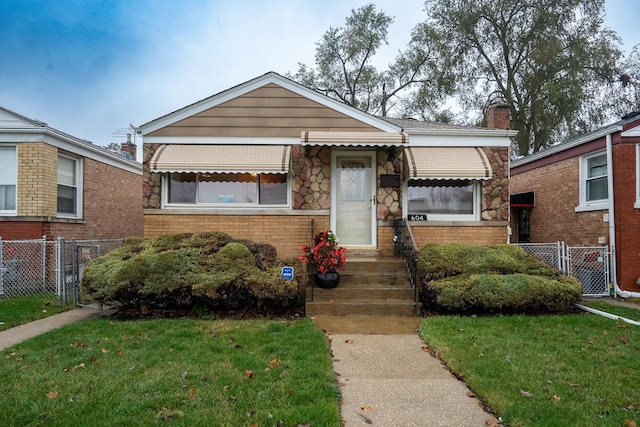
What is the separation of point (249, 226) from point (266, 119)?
2.42 meters

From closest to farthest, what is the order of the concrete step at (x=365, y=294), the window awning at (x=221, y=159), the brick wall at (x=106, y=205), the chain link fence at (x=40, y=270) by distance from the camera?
the concrete step at (x=365, y=294)
the chain link fence at (x=40, y=270)
the window awning at (x=221, y=159)
the brick wall at (x=106, y=205)

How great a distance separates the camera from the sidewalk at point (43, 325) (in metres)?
5.38

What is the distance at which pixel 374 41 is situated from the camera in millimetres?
25328

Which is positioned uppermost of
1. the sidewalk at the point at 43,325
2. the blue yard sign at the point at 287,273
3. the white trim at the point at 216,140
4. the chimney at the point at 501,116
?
the chimney at the point at 501,116

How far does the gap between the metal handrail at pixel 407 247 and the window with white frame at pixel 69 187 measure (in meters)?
8.29

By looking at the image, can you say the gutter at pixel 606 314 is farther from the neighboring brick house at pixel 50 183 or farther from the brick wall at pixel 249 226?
the neighboring brick house at pixel 50 183

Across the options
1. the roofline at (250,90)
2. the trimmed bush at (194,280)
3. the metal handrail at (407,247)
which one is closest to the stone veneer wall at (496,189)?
the metal handrail at (407,247)

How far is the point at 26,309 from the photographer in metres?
7.07

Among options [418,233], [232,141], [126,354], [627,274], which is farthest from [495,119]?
[126,354]

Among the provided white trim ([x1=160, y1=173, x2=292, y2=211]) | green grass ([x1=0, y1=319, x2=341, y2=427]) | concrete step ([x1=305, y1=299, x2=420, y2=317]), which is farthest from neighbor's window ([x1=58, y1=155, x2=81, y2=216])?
concrete step ([x1=305, y1=299, x2=420, y2=317])

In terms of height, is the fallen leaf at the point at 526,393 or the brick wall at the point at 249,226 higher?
the brick wall at the point at 249,226

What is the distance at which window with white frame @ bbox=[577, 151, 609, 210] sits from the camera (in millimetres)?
9531

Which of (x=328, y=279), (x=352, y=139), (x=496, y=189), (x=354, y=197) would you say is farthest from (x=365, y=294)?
(x=496, y=189)

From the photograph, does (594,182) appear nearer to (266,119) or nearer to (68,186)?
(266,119)
